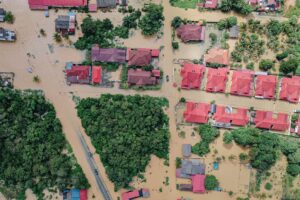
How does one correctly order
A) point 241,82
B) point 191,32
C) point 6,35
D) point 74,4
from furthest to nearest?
point 74,4
point 6,35
point 191,32
point 241,82

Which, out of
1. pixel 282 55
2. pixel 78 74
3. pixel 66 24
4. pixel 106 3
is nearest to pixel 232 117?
pixel 282 55

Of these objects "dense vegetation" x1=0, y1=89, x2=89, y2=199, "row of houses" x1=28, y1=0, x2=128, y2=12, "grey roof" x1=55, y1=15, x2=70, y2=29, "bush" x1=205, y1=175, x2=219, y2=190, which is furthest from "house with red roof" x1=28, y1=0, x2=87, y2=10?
"bush" x1=205, y1=175, x2=219, y2=190

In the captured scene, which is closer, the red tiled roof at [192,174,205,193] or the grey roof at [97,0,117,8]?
the red tiled roof at [192,174,205,193]

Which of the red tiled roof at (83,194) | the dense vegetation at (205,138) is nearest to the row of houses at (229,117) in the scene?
the dense vegetation at (205,138)

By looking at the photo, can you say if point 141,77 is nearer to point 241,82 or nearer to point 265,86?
point 241,82

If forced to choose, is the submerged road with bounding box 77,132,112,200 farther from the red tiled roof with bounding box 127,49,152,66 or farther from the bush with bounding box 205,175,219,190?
the bush with bounding box 205,175,219,190

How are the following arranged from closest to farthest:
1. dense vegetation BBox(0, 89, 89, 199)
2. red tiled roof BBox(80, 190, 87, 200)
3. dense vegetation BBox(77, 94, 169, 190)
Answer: dense vegetation BBox(0, 89, 89, 199) < dense vegetation BBox(77, 94, 169, 190) < red tiled roof BBox(80, 190, 87, 200)

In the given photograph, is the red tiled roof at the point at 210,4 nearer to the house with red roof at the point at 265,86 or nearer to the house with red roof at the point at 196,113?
the house with red roof at the point at 265,86
